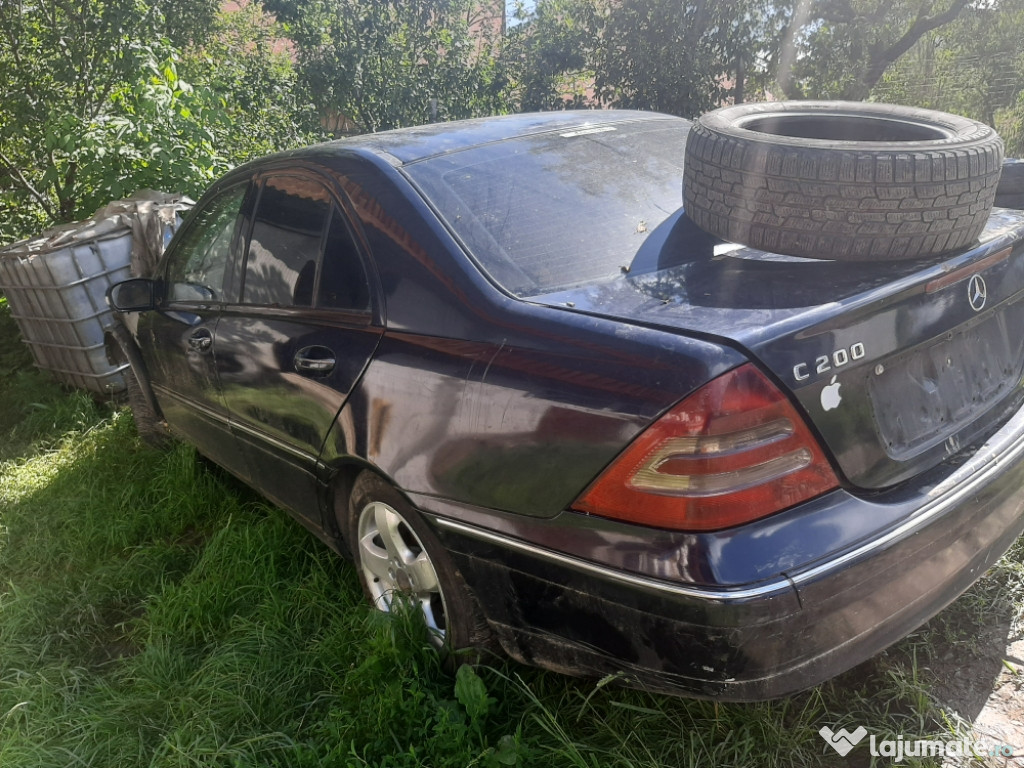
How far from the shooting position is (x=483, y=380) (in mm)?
1903

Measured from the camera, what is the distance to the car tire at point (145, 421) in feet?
13.9

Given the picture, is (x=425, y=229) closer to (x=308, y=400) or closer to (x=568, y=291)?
(x=568, y=291)

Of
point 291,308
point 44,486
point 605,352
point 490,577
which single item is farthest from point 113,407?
point 605,352

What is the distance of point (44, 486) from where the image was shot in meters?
4.29

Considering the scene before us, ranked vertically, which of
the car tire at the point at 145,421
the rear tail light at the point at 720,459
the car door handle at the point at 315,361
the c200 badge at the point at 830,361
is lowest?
the car tire at the point at 145,421

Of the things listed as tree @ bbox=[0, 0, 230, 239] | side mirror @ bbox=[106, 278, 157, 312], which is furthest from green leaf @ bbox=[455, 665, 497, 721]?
tree @ bbox=[0, 0, 230, 239]

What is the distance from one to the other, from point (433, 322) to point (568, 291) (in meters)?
0.36

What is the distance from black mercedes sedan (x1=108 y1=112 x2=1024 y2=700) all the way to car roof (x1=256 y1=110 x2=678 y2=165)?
20 mm

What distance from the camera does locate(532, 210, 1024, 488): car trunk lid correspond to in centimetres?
167

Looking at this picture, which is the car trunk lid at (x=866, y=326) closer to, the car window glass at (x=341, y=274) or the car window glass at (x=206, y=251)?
Answer: the car window glass at (x=341, y=274)

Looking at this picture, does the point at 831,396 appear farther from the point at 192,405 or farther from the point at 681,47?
the point at 681,47

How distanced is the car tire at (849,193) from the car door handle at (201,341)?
1.99 m

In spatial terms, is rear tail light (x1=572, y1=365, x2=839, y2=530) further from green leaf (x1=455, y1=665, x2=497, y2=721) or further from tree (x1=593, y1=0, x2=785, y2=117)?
tree (x1=593, y1=0, x2=785, y2=117)

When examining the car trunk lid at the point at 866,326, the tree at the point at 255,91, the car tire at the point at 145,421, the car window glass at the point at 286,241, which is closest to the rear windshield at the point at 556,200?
the car trunk lid at the point at 866,326
